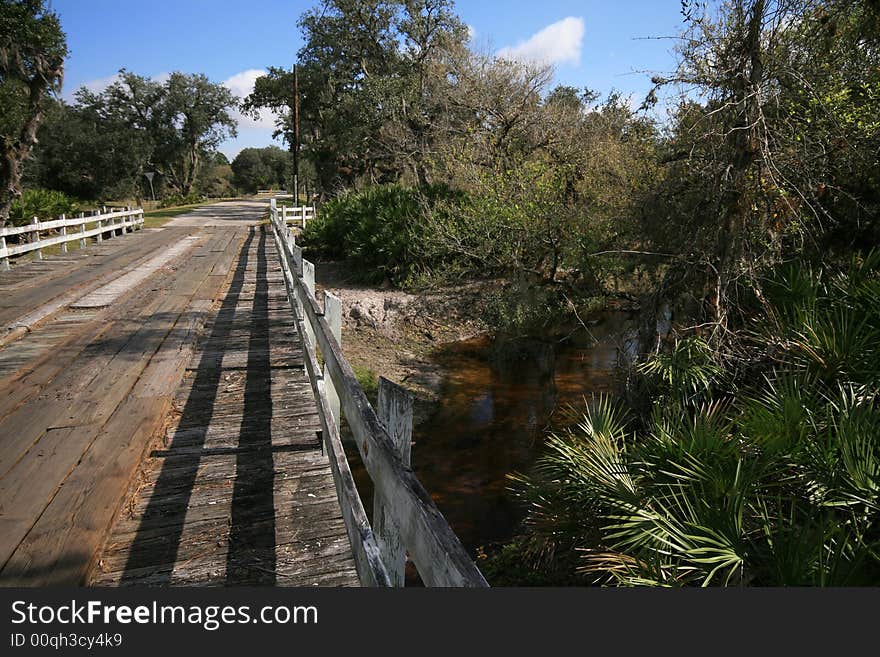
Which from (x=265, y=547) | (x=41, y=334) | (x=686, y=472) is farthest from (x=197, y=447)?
(x=41, y=334)

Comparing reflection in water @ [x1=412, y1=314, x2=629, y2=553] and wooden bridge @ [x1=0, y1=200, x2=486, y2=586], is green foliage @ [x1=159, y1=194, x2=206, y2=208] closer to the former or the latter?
reflection in water @ [x1=412, y1=314, x2=629, y2=553]

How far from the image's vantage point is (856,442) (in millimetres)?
3980

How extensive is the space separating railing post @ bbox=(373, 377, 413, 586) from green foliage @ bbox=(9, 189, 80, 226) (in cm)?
2186

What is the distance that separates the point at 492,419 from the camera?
11.8m

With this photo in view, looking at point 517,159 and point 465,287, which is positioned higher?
point 517,159

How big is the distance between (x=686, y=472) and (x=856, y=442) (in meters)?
1.22

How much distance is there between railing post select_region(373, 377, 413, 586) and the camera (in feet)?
6.59

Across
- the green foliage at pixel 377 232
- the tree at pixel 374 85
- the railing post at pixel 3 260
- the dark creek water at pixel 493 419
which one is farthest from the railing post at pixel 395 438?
the tree at pixel 374 85

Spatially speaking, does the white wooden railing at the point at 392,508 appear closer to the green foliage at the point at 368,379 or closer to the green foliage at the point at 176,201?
the green foliage at the point at 368,379

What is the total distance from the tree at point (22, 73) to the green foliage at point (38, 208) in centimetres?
50

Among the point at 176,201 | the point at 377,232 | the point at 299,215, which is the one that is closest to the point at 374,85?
the point at 299,215

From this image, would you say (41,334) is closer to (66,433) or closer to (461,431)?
(66,433)

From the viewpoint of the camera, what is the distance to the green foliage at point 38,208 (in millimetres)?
20625

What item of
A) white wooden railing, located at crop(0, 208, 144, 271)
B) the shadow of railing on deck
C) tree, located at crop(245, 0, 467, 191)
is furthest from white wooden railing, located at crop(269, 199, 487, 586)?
tree, located at crop(245, 0, 467, 191)
